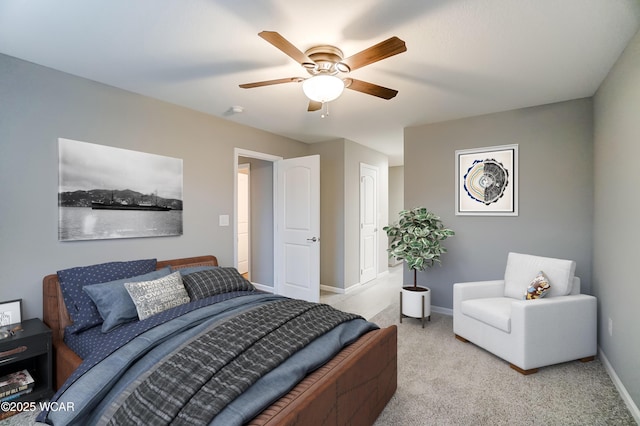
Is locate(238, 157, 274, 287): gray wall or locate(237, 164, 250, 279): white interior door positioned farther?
locate(237, 164, 250, 279): white interior door

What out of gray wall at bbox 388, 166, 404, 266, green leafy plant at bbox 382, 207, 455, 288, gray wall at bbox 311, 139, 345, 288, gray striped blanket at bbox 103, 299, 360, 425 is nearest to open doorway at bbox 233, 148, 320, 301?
gray wall at bbox 311, 139, 345, 288

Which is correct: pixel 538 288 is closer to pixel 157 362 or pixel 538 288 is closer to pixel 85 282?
pixel 157 362

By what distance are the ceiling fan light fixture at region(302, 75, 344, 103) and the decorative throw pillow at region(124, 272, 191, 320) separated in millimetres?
1813

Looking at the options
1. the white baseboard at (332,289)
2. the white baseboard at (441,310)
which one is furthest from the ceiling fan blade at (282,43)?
the white baseboard at (332,289)

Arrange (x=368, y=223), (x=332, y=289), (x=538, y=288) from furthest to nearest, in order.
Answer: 1. (x=368, y=223)
2. (x=332, y=289)
3. (x=538, y=288)

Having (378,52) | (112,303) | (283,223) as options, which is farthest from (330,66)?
(283,223)

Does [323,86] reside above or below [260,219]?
above

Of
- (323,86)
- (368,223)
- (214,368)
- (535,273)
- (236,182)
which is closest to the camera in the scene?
(214,368)

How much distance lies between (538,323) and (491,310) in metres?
0.35

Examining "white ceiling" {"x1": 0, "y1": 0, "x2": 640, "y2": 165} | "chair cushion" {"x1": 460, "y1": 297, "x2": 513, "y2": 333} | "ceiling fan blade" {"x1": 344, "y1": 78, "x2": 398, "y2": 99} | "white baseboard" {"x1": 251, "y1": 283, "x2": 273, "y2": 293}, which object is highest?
"white ceiling" {"x1": 0, "y1": 0, "x2": 640, "y2": 165}

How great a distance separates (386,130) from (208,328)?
3525 mm

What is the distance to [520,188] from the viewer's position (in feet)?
11.4

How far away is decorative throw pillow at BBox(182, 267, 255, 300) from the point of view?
8.52 feet

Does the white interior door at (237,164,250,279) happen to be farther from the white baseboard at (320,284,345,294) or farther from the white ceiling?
the white ceiling
